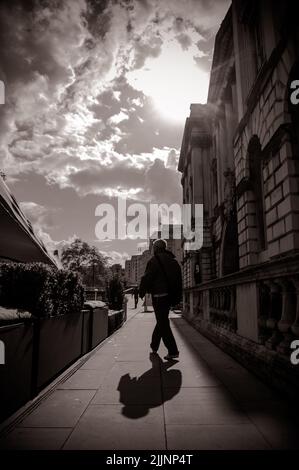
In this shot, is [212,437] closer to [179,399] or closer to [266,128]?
[179,399]

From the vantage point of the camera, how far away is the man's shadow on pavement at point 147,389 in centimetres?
320

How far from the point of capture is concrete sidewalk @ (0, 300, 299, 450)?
2.38 metres

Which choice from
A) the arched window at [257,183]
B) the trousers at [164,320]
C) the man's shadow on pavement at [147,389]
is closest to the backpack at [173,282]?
the trousers at [164,320]

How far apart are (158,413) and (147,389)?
89 cm

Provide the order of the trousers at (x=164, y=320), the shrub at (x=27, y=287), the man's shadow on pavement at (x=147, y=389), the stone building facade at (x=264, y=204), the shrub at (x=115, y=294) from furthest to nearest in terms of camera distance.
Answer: the shrub at (x=115, y=294)
the trousers at (x=164, y=320)
the stone building facade at (x=264, y=204)
the shrub at (x=27, y=287)
the man's shadow on pavement at (x=147, y=389)

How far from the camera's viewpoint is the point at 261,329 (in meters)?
4.83

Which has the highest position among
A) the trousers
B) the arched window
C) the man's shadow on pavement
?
the arched window

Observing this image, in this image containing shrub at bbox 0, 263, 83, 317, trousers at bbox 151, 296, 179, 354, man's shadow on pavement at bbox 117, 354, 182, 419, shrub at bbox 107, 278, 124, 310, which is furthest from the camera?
shrub at bbox 107, 278, 124, 310

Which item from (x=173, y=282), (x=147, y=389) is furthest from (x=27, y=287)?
(x=173, y=282)

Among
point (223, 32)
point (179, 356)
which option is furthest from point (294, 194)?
point (223, 32)

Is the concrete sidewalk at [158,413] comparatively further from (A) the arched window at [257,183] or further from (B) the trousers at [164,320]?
(A) the arched window at [257,183]

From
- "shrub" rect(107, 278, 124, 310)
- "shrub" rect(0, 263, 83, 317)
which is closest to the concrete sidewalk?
"shrub" rect(0, 263, 83, 317)

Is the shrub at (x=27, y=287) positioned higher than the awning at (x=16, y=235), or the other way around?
the awning at (x=16, y=235)

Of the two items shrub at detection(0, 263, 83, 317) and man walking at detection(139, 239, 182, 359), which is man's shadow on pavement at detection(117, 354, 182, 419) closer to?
man walking at detection(139, 239, 182, 359)
